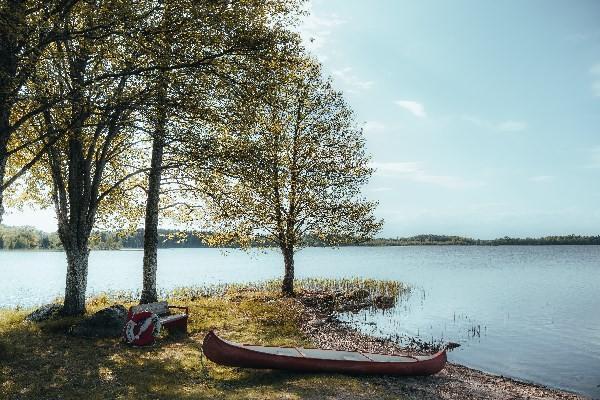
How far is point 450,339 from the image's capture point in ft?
83.5

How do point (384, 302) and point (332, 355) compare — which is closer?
point (332, 355)

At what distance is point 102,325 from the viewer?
661 inches

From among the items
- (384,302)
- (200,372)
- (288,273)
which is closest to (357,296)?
(384,302)

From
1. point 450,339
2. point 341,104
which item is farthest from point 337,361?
point 341,104

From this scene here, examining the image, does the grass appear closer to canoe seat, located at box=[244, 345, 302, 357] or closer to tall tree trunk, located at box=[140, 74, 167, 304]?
canoe seat, located at box=[244, 345, 302, 357]

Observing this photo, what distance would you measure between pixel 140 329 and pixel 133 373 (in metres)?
3.00

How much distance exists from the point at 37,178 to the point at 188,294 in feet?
53.1

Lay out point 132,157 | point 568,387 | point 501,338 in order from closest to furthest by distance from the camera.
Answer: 1. point 568,387
2. point 132,157
3. point 501,338

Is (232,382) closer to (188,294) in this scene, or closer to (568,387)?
(568,387)

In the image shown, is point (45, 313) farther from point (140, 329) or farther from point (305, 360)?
point (305, 360)

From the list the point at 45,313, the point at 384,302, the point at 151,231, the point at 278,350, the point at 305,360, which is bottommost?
the point at 384,302

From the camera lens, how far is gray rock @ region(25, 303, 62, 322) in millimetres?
17970

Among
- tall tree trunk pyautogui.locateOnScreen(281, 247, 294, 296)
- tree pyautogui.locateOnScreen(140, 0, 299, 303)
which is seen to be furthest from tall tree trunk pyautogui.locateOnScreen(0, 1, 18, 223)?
tall tree trunk pyautogui.locateOnScreen(281, 247, 294, 296)

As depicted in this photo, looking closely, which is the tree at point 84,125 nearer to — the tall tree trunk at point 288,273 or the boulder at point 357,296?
the tall tree trunk at point 288,273
